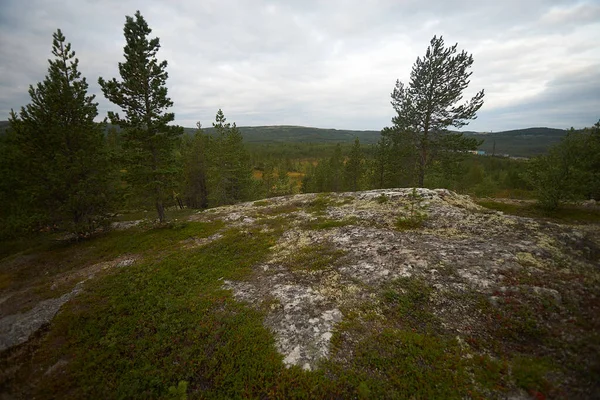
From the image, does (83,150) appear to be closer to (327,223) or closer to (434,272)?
(327,223)

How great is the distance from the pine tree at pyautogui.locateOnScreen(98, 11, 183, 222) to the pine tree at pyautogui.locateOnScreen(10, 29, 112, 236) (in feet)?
8.04

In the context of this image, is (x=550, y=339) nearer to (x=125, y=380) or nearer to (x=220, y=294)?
(x=220, y=294)

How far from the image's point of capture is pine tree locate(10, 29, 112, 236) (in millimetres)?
14414

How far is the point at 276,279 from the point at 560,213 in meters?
21.1

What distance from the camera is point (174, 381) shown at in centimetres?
574

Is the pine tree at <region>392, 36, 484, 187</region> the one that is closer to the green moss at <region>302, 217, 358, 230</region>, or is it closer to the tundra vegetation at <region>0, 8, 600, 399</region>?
the tundra vegetation at <region>0, 8, 600, 399</region>

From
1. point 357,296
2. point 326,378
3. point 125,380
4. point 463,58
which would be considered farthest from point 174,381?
point 463,58

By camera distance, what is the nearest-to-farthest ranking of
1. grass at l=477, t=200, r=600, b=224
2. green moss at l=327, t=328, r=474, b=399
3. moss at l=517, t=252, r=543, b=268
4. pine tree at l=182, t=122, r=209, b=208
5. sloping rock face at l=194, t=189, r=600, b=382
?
green moss at l=327, t=328, r=474, b=399
sloping rock face at l=194, t=189, r=600, b=382
moss at l=517, t=252, r=543, b=268
grass at l=477, t=200, r=600, b=224
pine tree at l=182, t=122, r=209, b=208

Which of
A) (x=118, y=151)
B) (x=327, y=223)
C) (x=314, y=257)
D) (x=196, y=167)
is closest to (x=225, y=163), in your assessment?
(x=196, y=167)

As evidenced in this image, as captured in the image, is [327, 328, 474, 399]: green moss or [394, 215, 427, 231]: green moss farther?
[394, 215, 427, 231]: green moss

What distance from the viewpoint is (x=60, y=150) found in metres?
15.1

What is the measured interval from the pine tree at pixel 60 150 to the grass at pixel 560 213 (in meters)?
29.7

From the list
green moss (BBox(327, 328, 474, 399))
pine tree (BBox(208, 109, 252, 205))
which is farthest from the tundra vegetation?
pine tree (BBox(208, 109, 252, 205))

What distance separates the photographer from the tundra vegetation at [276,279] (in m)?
5.55
